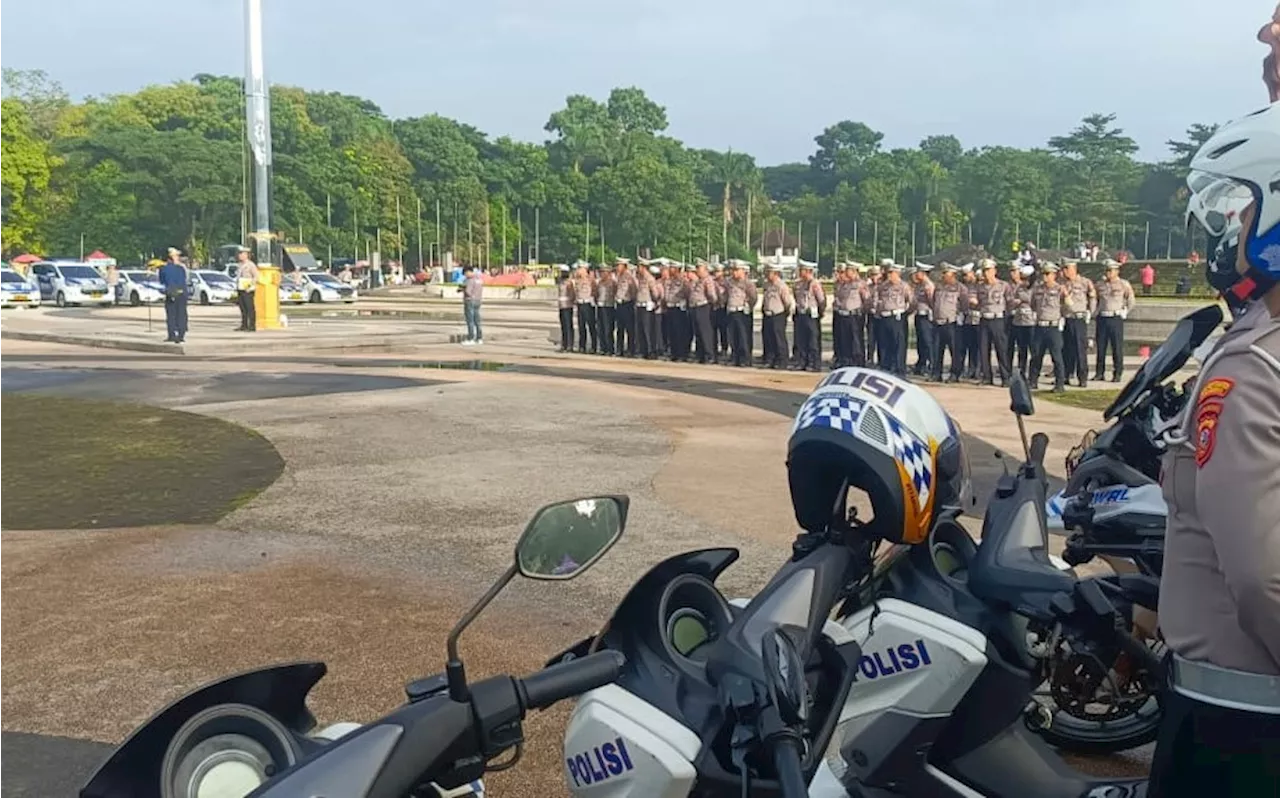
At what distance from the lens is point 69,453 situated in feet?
35.2

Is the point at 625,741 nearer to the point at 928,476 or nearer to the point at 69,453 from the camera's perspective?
the point at 928,476

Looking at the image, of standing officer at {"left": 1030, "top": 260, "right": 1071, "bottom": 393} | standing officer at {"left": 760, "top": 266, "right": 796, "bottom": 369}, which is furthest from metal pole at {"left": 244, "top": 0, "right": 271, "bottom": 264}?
standing officer at {"left": 1030, "top": 260, "right": 1071, "bottom": 393}

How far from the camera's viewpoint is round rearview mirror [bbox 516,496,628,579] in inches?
81.3

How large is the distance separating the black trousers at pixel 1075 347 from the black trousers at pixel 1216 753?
16633mm

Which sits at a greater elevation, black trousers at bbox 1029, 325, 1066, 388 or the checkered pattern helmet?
the checkered pattern helmet

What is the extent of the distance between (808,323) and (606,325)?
16.3ft

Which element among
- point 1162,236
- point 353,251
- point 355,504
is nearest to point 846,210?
point 1162,236

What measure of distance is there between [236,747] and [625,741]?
2.40 ft

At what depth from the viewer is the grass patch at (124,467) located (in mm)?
8297

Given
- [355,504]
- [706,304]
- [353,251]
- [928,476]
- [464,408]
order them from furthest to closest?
1. [353,251]
2. [706,304]
3. [464,408]
4. [355,504]
5. [928,476]

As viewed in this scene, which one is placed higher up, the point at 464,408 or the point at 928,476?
the point at 928,476

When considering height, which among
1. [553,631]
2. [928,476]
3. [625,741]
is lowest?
[553,631]

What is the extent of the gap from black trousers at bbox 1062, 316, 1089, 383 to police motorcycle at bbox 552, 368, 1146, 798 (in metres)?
15.2

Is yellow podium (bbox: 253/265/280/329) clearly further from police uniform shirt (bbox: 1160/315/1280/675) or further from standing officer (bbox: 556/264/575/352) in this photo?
police uniform shirt (bbox: 1160/315/1280/675)
